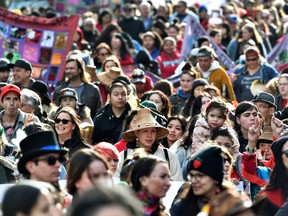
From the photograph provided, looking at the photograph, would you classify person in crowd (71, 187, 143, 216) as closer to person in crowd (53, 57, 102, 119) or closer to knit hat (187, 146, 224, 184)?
knit hat (187, 146, 224, 184)

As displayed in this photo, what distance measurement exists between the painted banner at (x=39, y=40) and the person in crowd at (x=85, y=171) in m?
10.8

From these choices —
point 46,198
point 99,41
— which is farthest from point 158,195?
point 99,41

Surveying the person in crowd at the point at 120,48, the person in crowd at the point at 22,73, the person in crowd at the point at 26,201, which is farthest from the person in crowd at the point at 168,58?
the person in crowd at the point at 26,201

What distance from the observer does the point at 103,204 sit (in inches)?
221

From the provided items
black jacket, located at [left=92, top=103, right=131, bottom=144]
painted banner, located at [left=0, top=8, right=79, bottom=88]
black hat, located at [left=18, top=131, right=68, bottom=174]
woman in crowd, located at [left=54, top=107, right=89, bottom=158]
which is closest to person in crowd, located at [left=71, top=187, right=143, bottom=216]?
black hat, located at [left=18, top=131, right=68, bottom=174]

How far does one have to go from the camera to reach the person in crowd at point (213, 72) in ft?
58.9

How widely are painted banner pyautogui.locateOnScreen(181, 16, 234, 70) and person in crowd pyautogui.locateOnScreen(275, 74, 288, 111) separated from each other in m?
4.98

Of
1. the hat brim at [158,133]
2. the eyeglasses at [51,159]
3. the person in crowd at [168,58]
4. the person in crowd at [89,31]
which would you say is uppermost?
the eyeglasses at [51,159]

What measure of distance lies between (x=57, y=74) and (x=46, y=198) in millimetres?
13028

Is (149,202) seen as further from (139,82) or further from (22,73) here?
(139,82)

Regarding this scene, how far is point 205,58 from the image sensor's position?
1853cm

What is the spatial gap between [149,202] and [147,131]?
368cm

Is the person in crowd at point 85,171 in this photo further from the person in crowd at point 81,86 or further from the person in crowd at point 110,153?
the person in crowd at point 81,86

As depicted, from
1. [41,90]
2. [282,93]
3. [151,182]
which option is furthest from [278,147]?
[41,90]
